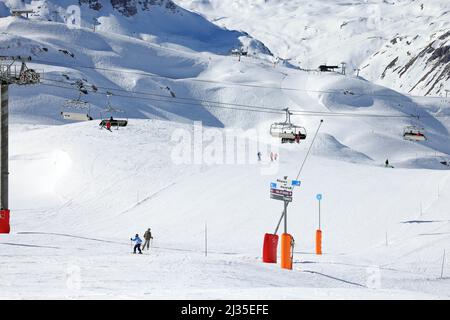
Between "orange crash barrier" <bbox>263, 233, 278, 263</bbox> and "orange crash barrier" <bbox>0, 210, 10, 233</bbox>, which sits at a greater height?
"orange crash barrier" <bbox>0, 210, 10, 233</bbox>

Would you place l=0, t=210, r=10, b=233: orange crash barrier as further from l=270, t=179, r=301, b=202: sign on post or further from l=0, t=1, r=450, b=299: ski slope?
l=270, t=179, r=301, b=202: sign on post

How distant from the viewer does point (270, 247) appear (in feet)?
84.7

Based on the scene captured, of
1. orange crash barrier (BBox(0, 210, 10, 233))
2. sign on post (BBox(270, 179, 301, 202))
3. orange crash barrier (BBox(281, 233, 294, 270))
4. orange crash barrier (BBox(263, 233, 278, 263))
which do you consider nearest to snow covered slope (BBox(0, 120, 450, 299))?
orange crash barrier (BBox(281, 233, 294, 270))

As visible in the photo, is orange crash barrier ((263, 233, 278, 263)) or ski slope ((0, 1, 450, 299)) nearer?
ski slope ((0, 1, 450, 299))

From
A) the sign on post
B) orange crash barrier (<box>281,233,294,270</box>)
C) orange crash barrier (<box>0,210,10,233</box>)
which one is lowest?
orange crash barrier (<box>281,233,294,270</box>)

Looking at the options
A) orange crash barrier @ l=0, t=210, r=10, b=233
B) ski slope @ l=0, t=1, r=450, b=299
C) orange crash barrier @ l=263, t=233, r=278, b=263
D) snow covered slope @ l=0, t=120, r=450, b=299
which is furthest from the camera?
orange crash barrier @ l=0, t=210, r=10, b=233

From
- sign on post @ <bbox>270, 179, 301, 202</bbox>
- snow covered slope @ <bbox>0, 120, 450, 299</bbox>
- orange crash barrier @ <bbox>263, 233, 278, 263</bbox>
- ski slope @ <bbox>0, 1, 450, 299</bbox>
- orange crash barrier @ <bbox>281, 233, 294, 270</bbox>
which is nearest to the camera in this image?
snow covered slope @ <bbox>0, 120, 450, 299</bbox>

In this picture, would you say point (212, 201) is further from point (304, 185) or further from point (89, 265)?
point (89, 265)

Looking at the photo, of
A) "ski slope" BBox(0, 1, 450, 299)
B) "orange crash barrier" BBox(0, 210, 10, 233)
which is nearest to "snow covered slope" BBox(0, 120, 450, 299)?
"ski slope" BBox(0, 1, 450, 299)

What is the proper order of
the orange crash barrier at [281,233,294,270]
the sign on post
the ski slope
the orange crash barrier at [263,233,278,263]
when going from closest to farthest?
the ski slope → the orange crash barrier at [281,233,294,270] → the orange crash barrier at [263,233,278,263] → the sign on post

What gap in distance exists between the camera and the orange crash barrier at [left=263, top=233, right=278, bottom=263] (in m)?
25.7

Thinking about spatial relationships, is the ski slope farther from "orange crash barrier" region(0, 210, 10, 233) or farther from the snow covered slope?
"orange crash barrier" region(0, 210, 10, 233)

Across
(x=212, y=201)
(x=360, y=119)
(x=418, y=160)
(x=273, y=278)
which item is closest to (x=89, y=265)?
(x=273, y=278)

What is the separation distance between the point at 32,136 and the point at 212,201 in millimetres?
25913
